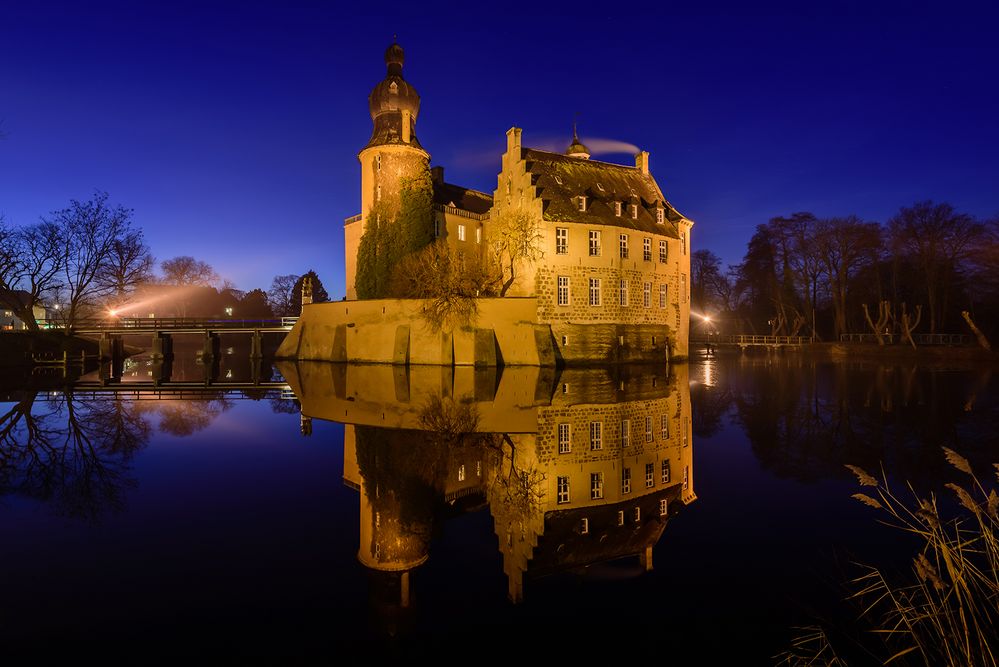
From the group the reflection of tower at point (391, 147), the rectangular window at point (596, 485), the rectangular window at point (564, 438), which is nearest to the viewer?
the rectangular window at point (596, 485)

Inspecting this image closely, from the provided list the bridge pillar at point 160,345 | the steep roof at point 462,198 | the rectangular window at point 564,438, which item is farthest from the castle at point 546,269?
the rectangular window at point 564,438

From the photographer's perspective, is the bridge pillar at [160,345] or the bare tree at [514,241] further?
the bridge pillar at [160,345]

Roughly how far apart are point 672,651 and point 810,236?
186ft

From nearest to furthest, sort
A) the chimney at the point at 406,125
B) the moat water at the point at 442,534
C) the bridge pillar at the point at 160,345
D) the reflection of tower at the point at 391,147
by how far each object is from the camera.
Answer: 1. the moat water at the point at 442,534
2. the reflection of tower at the point at 391,147
3. the chimney at the point at 406,125
4. the bridge pillar at the point at 160,345

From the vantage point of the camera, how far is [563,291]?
104 feet

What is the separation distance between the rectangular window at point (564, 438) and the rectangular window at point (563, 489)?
174 centimetres

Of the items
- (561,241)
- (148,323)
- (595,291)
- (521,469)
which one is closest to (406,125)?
(561,241)

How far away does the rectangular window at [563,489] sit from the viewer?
770 cm

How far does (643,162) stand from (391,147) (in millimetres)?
18052

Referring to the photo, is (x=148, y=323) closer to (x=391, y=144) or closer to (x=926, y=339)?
(x=391, y=144)

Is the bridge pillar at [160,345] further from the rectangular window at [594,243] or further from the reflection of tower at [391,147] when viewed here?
the rectangular window at [594,243]

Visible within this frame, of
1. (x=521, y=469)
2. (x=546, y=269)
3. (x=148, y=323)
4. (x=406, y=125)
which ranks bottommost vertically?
(x=521, y=469)

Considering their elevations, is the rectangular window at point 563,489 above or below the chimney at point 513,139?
below

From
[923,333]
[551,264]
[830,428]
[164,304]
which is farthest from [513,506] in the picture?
[164,304]
